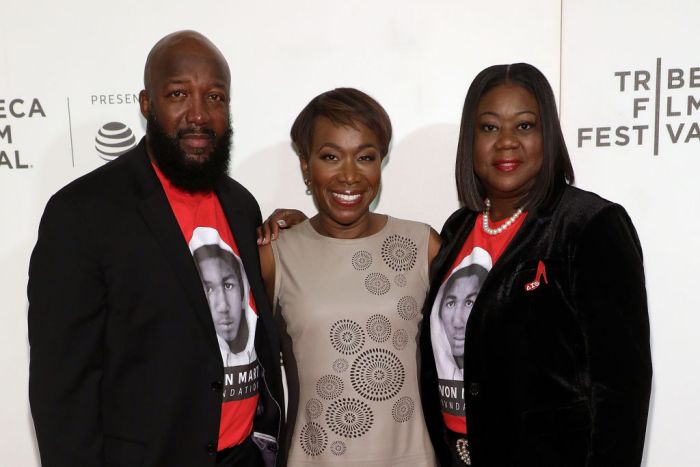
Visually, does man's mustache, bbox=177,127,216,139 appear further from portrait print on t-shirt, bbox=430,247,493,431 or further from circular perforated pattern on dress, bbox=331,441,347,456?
circular perforated pattern on dress, bbox=331,441,347,456

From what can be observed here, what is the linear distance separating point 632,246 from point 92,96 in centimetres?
229

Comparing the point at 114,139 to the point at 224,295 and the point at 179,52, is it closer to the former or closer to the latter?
the point at 179,52

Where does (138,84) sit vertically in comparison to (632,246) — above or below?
above

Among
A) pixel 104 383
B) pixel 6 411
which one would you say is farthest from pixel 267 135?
pixel 6 411

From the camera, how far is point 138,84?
2.66m

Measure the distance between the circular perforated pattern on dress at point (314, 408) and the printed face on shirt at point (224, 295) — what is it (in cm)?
29

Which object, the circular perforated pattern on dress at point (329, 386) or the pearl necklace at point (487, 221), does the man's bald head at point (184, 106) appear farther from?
the pearl necklace at point (487, 221)

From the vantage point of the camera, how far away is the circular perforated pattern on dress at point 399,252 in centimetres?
203

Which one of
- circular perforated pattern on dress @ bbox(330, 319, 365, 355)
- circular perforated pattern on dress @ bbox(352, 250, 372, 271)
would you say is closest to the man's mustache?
circular perforated pattern on dress @ bbox(352, 250, 372, 271)

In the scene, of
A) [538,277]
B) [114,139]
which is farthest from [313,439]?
[114,139]

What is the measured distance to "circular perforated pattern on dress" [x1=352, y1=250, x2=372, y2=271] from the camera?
200cm

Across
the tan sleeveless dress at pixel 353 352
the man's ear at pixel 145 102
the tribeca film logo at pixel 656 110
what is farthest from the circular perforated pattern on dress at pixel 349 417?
the tribeca film logo at pixel 656 110

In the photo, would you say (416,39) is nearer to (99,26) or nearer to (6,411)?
(99,26)

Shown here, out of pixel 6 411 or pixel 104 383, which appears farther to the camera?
pixel 6 411
